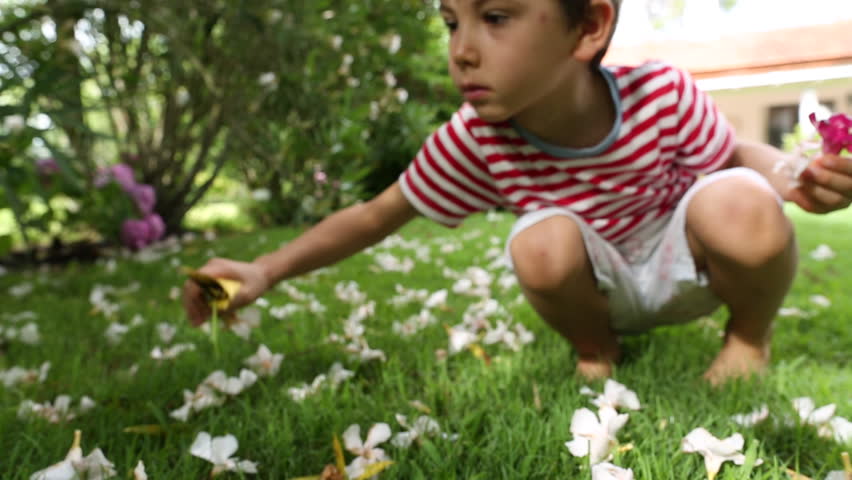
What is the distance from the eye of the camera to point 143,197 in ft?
15.9

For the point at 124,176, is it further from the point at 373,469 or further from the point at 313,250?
the point at 373,469

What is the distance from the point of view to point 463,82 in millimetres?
1449

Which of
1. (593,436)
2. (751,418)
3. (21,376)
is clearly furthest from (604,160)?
(21,376)

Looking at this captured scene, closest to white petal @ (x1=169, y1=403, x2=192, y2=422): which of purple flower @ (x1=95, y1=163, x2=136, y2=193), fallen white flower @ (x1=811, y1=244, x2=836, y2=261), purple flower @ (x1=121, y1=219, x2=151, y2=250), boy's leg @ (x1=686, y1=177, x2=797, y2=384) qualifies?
boy's leg @ (x1=686, y1=177, x2=797, y2=384)

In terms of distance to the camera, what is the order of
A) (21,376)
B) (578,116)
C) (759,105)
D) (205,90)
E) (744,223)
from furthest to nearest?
(759,105)
(205,90)
(21,376)
(578,116)
(744,223)

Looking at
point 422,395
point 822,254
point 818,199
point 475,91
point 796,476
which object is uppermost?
point 475,91

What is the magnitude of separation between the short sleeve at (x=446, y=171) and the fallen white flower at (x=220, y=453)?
0.82 m

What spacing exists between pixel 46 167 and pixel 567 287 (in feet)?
11.5

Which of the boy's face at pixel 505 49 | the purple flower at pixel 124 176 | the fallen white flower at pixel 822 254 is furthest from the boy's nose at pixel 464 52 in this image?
the purple flower at pixel 124 176

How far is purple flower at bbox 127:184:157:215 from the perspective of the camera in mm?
4610

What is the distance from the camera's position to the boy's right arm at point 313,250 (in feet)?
A: 5.32

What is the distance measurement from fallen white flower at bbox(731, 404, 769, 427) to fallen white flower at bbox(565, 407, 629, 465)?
1.02 ft

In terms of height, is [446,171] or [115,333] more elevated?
[446,171]

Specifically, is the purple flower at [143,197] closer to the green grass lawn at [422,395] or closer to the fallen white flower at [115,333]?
the green grass lawn at [422,395]
